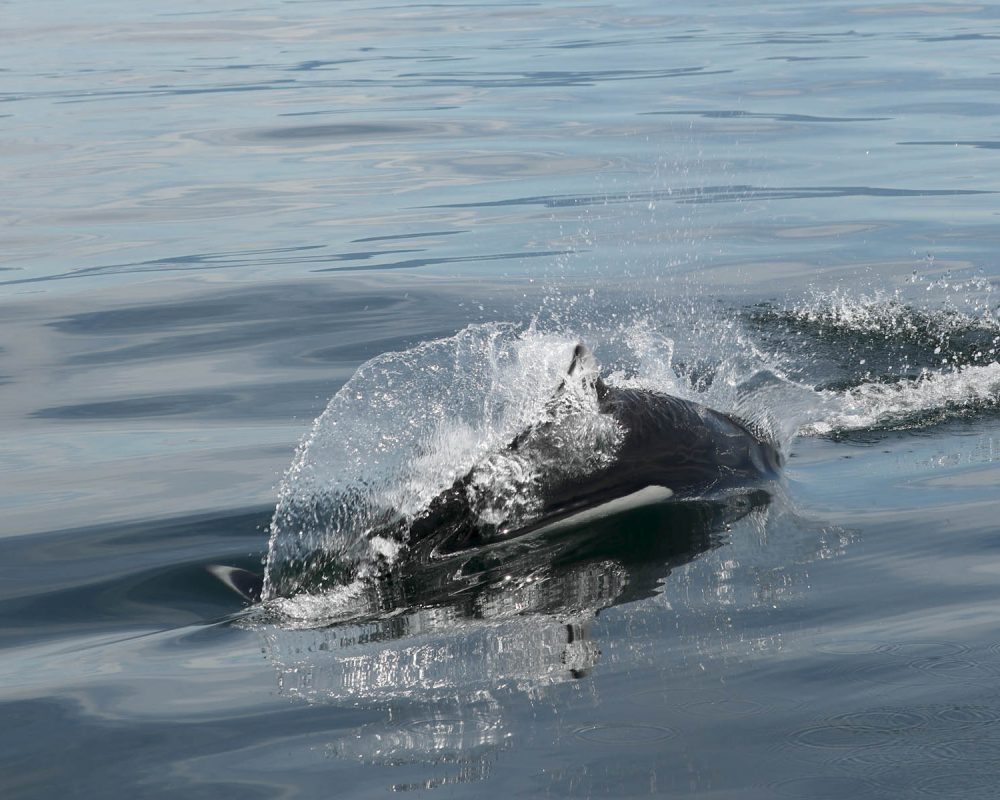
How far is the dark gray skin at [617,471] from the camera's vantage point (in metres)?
5.63

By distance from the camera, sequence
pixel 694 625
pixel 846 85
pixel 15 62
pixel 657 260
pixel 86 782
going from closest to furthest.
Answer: pixel 86 782, pixel 694 625, pixel 657 260, pixel 846 85, pixel 15 62

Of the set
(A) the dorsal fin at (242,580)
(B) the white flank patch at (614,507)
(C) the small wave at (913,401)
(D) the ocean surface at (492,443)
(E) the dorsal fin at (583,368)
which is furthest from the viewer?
(C) the small wave at (913,401)

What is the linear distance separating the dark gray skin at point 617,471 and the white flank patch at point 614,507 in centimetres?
1

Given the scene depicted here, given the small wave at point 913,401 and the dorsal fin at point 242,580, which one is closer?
the dorsal fin at point 242,580

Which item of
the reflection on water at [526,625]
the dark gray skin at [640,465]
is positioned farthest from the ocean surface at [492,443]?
the dark gray skin at [640,465]

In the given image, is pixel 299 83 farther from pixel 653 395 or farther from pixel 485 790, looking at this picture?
pixel 485 790

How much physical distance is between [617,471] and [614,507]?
17 centimetres

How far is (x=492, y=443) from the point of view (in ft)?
19.2

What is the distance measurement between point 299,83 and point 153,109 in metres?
3.95

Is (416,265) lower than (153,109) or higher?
lower

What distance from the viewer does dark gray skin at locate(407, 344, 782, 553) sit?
18.7 feet

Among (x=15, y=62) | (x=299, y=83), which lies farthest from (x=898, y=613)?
(x=15, y=62)

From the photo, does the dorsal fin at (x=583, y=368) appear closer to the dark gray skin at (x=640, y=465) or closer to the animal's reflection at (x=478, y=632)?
the dark gray skin at (x=640, y=465)

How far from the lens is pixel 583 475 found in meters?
5.85
